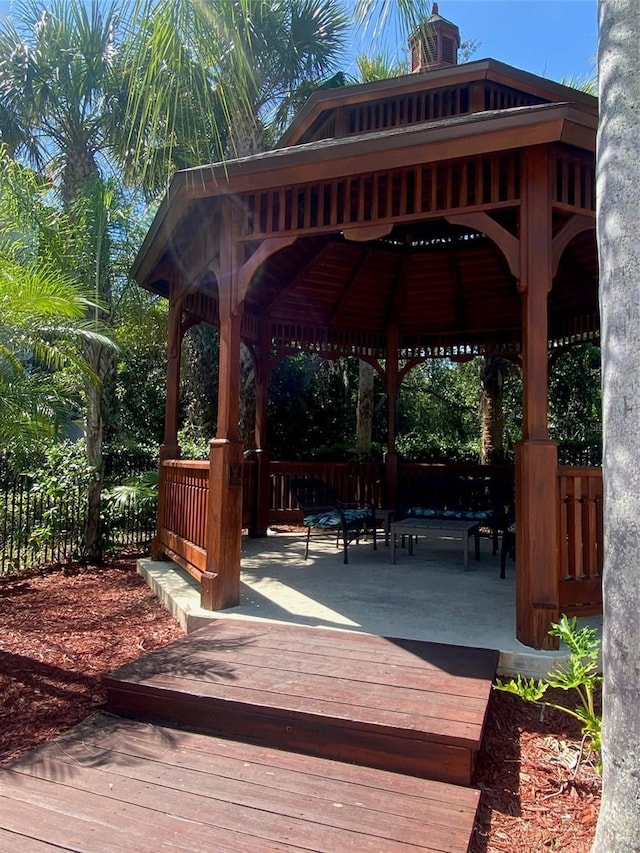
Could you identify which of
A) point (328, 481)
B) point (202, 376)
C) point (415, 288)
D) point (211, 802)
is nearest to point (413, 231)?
point (415, 288)

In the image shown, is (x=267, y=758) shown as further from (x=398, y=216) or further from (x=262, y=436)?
(x=262, y=436)

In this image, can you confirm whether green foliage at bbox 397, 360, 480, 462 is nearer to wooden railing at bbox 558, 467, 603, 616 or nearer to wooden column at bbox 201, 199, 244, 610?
wooden column at bbox 201, 199, 244, 610

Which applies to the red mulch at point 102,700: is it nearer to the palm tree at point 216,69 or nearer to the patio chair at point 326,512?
the patio chair at point 326,512

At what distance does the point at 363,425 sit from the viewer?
12.4m

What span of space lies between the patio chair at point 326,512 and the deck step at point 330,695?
8.52 feet

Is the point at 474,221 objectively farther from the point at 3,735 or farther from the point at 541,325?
the point at 3,735

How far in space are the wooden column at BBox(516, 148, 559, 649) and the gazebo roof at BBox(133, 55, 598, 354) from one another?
0.42 feet

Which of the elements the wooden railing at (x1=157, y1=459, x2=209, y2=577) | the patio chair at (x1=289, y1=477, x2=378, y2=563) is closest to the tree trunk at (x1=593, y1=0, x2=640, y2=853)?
the wooden railing at (x1=157, y1=459, x2=209, y2=577)

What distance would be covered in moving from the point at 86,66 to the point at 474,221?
7.69 meters

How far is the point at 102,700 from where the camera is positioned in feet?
11.0

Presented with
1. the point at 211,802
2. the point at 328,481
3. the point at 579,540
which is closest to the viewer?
the point at 211,802

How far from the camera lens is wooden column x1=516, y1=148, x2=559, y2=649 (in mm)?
3627

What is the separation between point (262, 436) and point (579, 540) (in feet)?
17.0

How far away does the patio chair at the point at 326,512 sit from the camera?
6.35m
